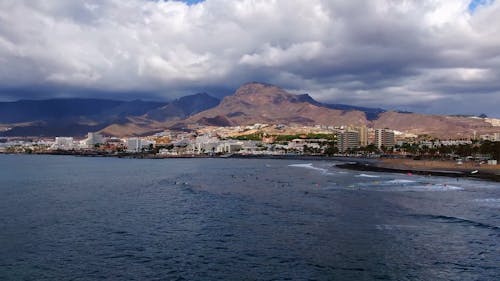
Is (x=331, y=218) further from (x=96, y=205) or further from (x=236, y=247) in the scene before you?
(x=96, y=205)

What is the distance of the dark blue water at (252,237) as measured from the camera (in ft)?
53.8

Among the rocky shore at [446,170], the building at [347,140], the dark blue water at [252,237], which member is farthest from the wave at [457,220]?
the building at [347,140]

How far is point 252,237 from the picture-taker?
21500 mm

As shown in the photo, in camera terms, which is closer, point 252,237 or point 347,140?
point 252,237

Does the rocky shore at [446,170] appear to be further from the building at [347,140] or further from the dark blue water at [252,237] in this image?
the building at [347,140]

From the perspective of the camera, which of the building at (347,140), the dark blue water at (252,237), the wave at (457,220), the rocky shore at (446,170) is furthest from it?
the building at (347,140)

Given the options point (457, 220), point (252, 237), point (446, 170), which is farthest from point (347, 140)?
point (252, 237)

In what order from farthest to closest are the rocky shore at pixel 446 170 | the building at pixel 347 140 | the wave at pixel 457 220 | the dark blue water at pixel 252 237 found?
the building at pixel 347 140 < the rocky shore at pixel 446 170 < the wave at pixel 457 220 < the dark blue water at pixel 252 237

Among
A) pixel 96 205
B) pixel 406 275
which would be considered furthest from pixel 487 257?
pixel 96 205

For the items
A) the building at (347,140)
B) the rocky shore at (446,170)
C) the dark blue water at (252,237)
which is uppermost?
the building at (347,140)

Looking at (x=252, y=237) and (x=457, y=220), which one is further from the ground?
(x=457, y=220)

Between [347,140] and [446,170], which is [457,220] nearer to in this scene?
[446,170]

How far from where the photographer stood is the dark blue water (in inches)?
646

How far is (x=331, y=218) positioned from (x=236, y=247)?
26.9ft
